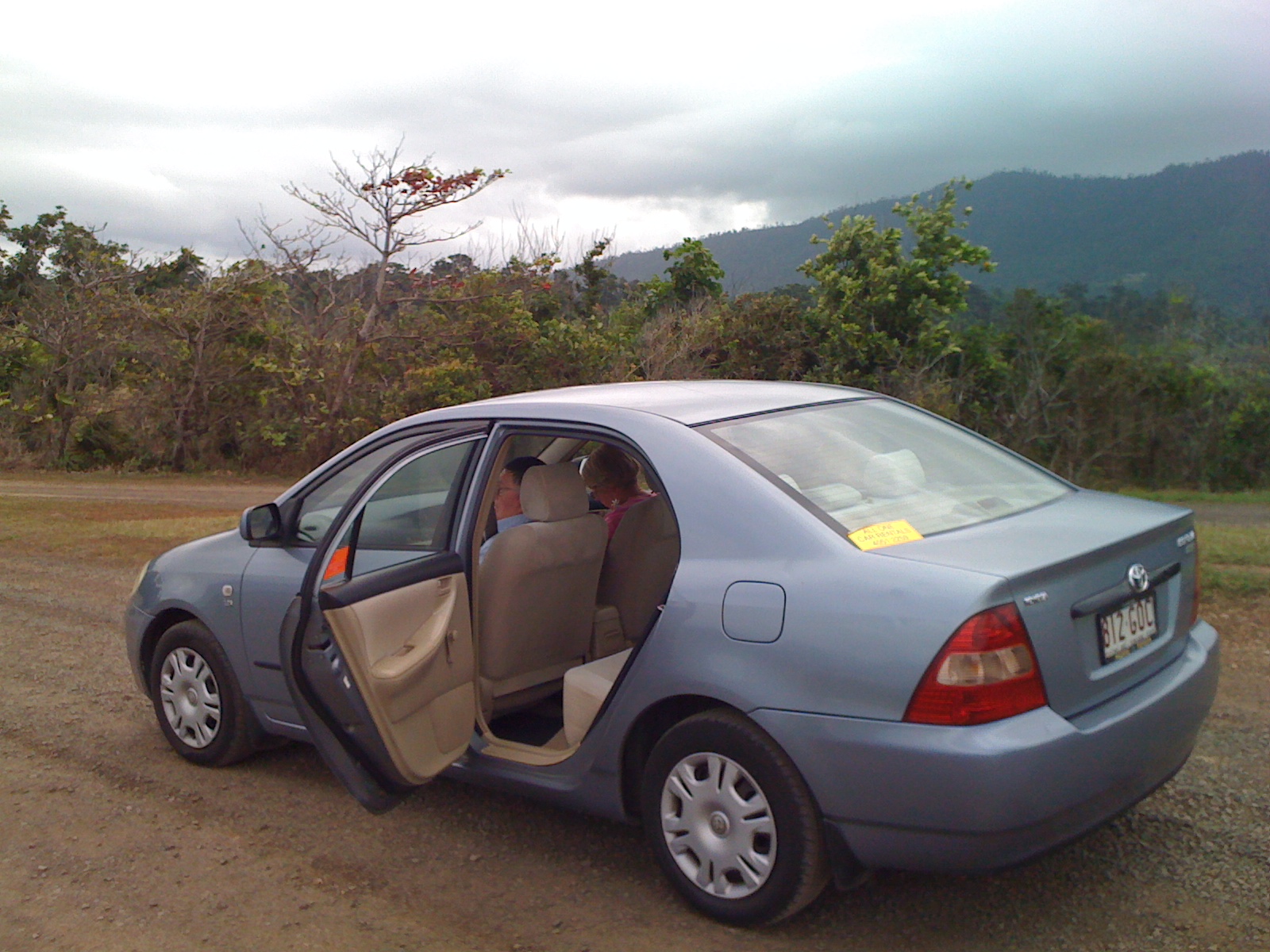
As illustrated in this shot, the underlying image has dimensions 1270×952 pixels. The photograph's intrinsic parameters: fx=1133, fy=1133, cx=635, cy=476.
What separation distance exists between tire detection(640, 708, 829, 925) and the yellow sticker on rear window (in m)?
0.63

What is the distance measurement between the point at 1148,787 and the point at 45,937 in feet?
11.4

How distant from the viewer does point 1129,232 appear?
59.4m

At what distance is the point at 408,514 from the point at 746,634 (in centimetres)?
186

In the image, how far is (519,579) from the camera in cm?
430

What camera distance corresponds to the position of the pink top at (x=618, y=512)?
4.83 meters

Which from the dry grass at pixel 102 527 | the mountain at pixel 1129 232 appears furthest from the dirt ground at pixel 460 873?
the mountain at pixel 1129 232

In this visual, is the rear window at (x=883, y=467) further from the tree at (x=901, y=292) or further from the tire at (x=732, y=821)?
the tree at (x=901, y=292)

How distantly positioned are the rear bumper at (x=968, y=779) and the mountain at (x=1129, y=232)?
23030 millimetres

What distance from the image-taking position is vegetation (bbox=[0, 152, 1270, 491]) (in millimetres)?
19703

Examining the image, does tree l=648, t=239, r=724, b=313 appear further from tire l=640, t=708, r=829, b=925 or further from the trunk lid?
tire l=640, t=708, r=829, b=925

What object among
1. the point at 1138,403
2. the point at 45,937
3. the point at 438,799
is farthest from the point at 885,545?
the point at 1138,403

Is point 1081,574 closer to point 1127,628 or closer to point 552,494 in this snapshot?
point 1127,628

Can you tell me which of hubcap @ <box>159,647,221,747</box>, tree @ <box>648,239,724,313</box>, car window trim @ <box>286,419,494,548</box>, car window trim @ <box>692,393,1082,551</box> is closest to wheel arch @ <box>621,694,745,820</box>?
car window trim @ <box>692,393,1082,551</box>

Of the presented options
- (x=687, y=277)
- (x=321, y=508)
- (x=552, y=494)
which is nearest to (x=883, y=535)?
(x=552, y=494)
